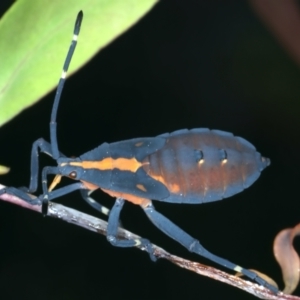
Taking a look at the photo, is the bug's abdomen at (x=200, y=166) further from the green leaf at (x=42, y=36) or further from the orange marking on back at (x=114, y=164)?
the green leaf at (x=42, y=36)

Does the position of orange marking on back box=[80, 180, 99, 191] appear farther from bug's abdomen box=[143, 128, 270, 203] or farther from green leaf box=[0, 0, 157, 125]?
green leaf box=[0, 0, 157, 125]

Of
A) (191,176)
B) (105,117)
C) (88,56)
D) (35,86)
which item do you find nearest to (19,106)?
(35,86)

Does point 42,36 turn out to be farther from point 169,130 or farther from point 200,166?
point 169,130

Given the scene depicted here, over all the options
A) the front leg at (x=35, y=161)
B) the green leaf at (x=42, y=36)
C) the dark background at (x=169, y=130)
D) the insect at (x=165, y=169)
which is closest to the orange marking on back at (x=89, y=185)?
the insect at (x=165, y=169)

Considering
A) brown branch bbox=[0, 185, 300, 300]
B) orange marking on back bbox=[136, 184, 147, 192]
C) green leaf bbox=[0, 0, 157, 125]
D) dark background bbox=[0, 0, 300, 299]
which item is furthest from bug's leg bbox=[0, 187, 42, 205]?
dark background bbox=[0, 0, 300, 299]

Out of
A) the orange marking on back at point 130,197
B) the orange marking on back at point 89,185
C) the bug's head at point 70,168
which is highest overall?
the bug's head at point 70,168

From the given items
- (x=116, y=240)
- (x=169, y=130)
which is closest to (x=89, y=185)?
(x=116, y=240)
